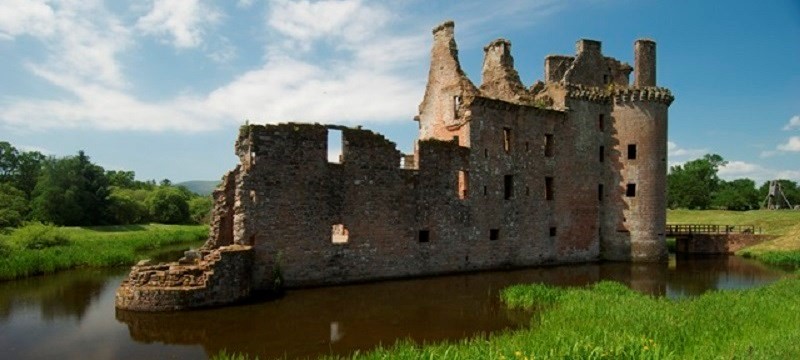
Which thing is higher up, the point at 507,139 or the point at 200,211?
the point at 507,139

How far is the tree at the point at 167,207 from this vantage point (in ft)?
188

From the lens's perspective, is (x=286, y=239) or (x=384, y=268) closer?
(x=286, y=239)

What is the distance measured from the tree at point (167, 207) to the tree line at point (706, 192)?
7083 cm

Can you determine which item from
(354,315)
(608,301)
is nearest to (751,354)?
(608,301)

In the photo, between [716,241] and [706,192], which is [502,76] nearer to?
[716,241]

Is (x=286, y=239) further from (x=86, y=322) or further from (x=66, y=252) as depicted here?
(x=66, y=252)

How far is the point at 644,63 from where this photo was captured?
2839cm

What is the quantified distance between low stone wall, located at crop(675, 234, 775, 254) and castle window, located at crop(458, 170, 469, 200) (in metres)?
17.5

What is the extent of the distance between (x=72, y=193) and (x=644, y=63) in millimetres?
49093

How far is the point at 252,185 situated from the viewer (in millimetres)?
17547

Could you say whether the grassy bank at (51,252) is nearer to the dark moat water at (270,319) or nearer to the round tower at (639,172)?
the dark moat water at (270,319)

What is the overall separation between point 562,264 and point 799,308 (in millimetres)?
14322

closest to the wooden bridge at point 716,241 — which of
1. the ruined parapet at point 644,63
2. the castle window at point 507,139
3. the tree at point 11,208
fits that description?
the ruined parapet at point 644,63

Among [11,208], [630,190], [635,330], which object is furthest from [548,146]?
[11,208]
